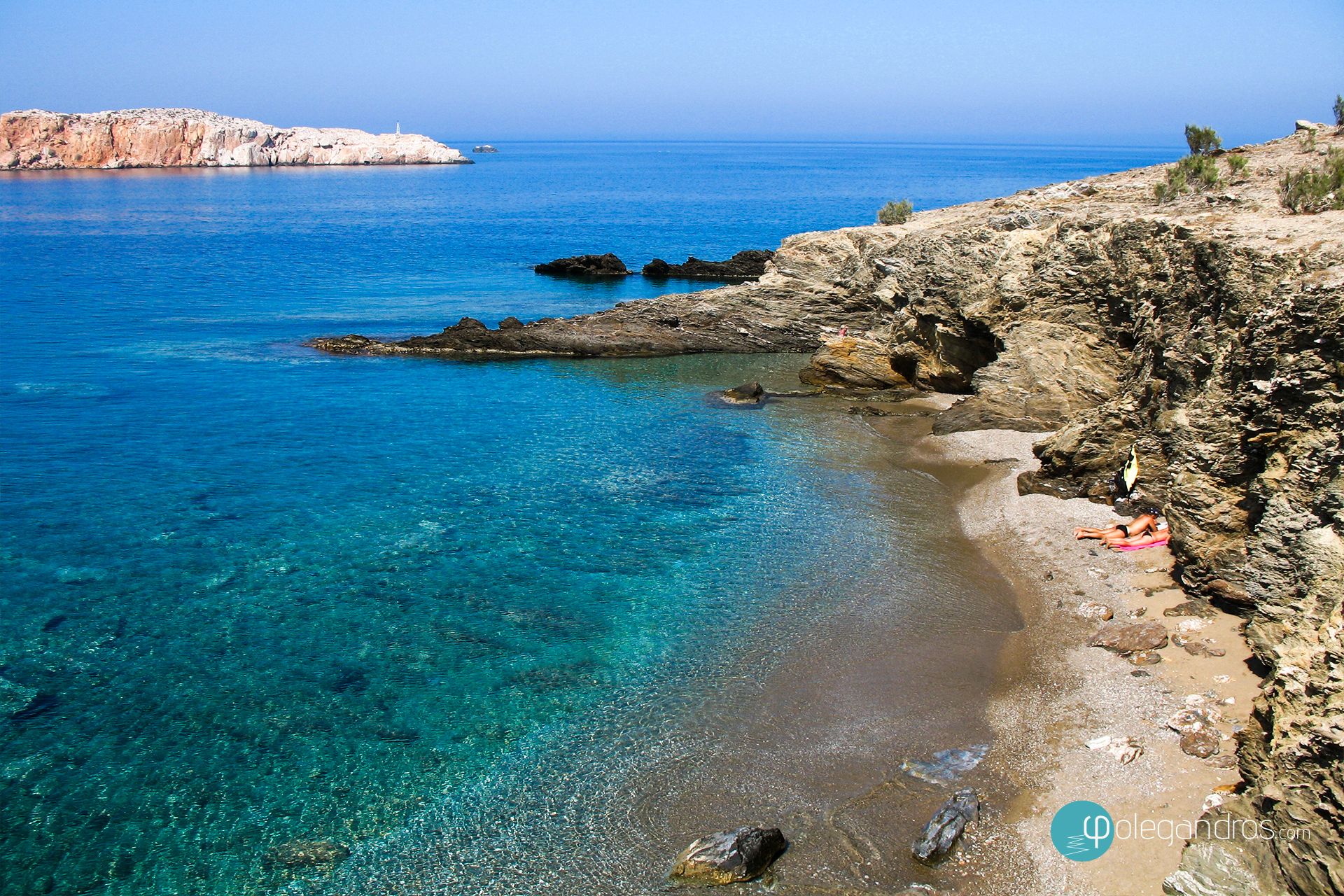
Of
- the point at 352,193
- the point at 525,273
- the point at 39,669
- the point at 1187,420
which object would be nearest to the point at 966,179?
the point at 352,193

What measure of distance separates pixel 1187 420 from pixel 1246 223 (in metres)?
4.94

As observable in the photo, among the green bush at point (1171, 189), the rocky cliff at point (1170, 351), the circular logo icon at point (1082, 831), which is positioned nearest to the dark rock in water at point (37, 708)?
the circular logo icon at point (1082, 831)

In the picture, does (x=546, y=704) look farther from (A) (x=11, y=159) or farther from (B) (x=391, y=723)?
(A) (x=11, y=159)

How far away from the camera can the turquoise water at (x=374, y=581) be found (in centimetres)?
1195

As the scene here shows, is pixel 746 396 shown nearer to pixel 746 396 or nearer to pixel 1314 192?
pixel 746 396

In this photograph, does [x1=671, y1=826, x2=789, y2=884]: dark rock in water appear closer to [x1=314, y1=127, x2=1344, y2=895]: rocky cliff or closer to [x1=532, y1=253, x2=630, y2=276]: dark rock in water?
[x1=314, y1=127, x2=1344, y2=895]: rocky cliff

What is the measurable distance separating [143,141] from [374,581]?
178482mm

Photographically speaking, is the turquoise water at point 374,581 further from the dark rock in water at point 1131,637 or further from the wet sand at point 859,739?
the dark rock in water at point 1131,637

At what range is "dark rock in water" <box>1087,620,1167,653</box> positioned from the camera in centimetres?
1470

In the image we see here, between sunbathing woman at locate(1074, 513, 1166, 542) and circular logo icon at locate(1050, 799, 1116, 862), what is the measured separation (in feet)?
27.4

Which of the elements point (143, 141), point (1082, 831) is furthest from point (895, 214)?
point (143, 141)

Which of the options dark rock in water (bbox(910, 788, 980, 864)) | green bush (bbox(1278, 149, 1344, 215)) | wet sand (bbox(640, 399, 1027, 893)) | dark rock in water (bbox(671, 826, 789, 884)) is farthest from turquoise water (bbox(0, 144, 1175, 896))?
green bush (bbox(1278, 149, 1344, 215))

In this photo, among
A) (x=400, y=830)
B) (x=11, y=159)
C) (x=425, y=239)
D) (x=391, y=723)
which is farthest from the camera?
(x=11, y=159)

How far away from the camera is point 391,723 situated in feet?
45.2
